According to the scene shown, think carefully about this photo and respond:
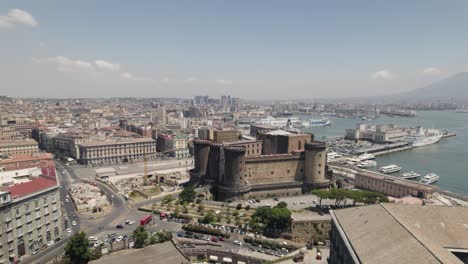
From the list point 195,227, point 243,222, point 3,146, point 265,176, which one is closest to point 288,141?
point 265,176

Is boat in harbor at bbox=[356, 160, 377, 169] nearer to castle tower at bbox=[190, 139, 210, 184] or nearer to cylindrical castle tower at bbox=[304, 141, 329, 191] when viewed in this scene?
cylindrical castle tower at bbox=[304, 141, 329, 191]

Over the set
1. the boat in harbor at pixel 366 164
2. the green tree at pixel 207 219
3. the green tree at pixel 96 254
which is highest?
the green tree at pixel 96 254

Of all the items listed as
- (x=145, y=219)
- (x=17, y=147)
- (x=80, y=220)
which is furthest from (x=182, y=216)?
(x=17, y=147)

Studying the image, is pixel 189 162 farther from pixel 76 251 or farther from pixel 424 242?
pixel 424 242

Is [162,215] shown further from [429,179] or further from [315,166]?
[429,179]

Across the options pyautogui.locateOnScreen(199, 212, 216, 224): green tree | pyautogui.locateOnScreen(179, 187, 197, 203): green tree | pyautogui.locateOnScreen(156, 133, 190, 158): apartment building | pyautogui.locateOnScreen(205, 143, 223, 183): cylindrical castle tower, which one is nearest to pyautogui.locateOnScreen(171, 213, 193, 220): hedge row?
pyautogui.locateOnScreen(199, 212, 216, 224): green tree

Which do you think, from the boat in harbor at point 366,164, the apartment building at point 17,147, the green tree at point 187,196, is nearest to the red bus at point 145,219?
the green tree at point 187,196

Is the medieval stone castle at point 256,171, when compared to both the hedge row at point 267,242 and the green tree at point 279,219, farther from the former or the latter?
the hedge row at point 267,242

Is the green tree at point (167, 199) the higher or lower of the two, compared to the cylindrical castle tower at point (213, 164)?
lower
